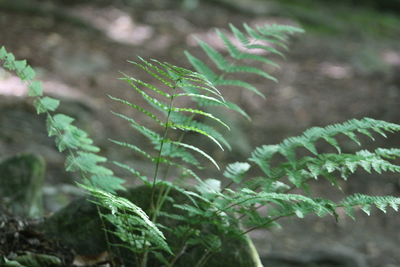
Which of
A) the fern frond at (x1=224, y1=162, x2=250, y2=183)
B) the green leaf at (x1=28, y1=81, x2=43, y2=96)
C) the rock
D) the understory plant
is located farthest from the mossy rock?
the green leaf at (x1=28, y1=81, x2=43, y2=96)

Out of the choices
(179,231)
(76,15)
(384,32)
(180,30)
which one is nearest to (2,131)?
(179,231)

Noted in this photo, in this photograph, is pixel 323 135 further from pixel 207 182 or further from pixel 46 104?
pixel 46 104

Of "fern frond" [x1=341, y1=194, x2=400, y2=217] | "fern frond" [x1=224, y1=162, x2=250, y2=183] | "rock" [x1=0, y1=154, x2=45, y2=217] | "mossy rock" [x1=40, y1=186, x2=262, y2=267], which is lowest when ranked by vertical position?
"rock" [x1=0, y1=154, x2=45, y2=217]

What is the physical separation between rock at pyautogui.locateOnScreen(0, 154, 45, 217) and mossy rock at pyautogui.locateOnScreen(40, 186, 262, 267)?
0.53 meters

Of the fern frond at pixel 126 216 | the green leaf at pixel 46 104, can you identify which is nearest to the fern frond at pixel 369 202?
the fern frond at pixel 126 216

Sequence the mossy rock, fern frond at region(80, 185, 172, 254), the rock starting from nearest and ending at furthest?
fern frond at region(80, 185, 172, 254) < the mossy rock < the rock

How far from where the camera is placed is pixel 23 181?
115 inches

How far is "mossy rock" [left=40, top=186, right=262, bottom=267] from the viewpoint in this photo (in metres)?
2.25

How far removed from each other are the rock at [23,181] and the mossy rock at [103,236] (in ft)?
1.75

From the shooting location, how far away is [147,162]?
5137 millimetres

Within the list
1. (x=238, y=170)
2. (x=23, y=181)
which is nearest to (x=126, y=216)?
(x=238, y=170)

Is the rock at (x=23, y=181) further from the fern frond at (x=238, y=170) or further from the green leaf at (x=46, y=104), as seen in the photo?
the fern frond at (x=238, y=170)

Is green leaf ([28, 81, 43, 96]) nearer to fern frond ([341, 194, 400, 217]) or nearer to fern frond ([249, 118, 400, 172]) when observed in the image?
fern frond ([249, 118, 400, 172])

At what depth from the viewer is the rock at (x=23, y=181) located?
2.87 m
